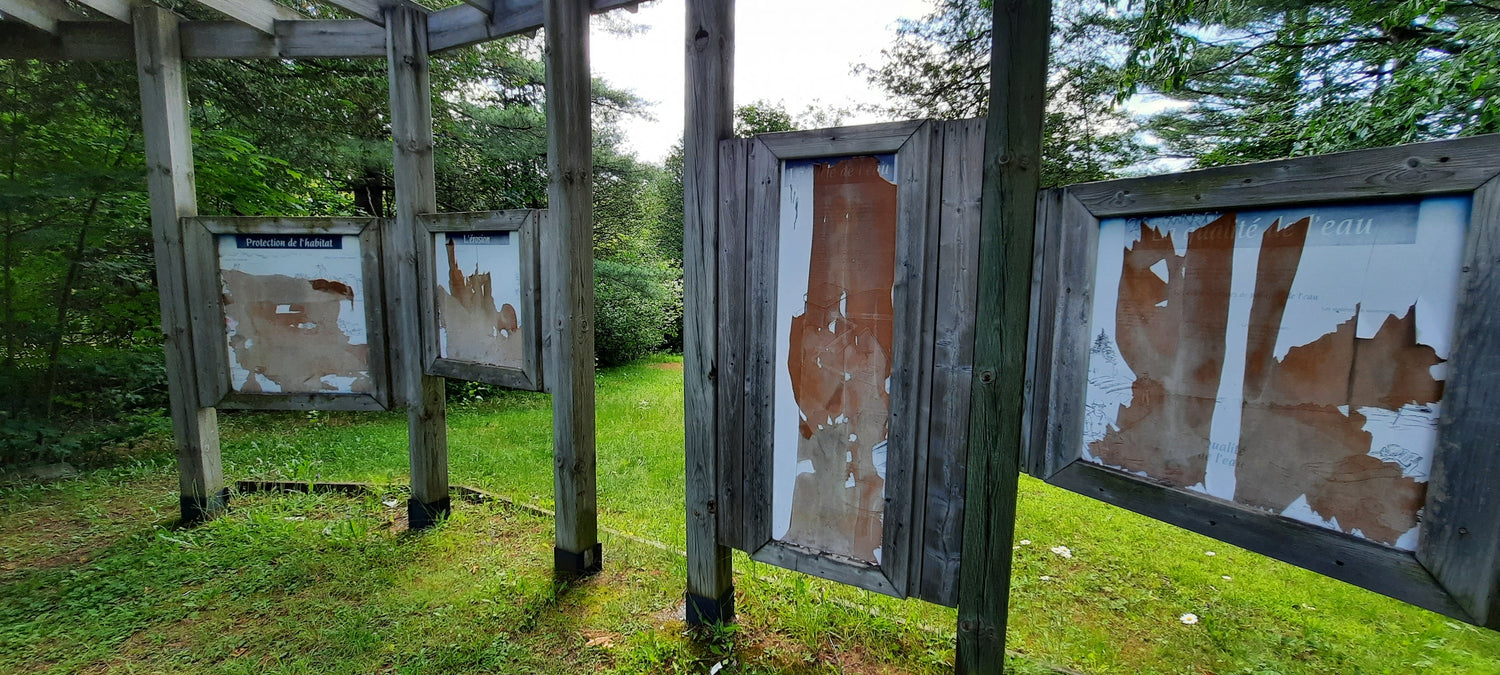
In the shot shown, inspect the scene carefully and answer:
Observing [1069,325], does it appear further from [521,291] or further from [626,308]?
[626,308]

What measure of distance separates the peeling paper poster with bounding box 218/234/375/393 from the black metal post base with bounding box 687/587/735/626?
233 centimetres

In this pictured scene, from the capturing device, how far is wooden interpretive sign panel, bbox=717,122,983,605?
1780 mm

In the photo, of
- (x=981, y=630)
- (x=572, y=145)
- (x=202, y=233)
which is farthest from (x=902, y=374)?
(x=202, y=233)

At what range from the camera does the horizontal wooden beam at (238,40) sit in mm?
3256

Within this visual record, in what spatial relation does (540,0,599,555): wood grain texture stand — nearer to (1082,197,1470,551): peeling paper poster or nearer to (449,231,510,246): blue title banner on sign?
(449,231,510,246): blue title banner on sign

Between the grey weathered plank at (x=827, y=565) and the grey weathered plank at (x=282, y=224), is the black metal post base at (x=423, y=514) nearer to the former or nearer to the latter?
the grey weathered plank at (x=282, y=224)

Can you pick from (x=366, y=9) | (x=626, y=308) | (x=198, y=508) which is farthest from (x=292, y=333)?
(x=626, y=308)

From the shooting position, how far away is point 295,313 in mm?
3379

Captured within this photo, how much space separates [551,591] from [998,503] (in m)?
2.03

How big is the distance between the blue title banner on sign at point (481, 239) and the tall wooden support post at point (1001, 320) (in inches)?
88.5

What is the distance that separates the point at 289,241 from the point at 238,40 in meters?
1.18

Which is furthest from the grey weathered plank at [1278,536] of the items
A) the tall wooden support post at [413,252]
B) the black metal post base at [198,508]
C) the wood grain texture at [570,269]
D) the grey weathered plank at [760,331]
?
the black metal post base at [198,508]

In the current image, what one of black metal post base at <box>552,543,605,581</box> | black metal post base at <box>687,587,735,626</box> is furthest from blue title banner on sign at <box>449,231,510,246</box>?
black metal post base at <box>687,587,735,626</box>

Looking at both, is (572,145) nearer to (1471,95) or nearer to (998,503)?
(998,503)
